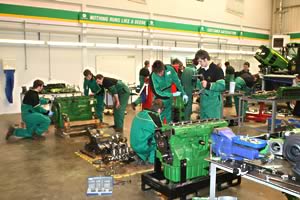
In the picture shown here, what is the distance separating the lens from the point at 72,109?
5648mm

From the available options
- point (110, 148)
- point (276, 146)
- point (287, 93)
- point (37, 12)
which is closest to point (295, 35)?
point (287, 93)

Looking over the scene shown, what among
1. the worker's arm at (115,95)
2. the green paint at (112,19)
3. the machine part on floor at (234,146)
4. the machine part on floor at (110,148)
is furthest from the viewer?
the green paint at (112,19)

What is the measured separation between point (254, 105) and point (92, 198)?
7.59 metres

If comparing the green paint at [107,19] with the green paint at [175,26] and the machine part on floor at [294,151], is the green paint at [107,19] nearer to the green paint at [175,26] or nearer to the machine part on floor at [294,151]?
the green paint at [175,26]

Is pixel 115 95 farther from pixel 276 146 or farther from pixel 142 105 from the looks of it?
pixel 276 146

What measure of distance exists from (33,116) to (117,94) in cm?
157

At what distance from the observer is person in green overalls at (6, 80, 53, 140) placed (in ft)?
16.4

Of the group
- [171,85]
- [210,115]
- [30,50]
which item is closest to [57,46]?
[30,50]

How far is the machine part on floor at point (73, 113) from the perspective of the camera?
5.50m

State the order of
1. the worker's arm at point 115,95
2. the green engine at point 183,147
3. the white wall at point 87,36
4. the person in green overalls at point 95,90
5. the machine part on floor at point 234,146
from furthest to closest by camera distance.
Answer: the white wall at point 87,36 < the person in green overalls at point 95,90 < the worker's arm at point 115,95 < the green engine at point 183,147 < the machine part on floor at point 234,146

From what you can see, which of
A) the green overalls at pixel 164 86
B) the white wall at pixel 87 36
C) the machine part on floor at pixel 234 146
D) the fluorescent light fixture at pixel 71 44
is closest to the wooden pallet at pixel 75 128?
the green overalls at pixel 164 86

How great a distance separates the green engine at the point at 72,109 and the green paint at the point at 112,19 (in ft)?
10.6

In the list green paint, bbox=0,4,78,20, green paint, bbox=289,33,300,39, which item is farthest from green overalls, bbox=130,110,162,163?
green paint, bbox=289,33,300,39

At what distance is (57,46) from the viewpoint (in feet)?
25.0
